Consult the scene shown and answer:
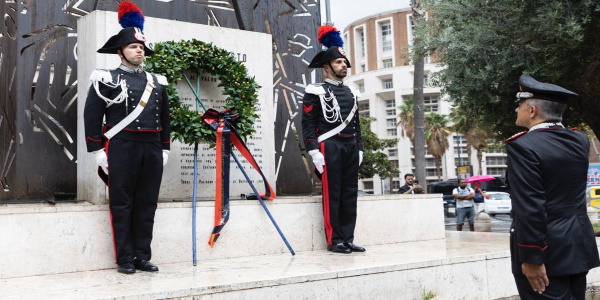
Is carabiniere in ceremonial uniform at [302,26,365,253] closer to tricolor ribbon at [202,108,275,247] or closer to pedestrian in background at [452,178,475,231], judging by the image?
tricolor ribbon at [202,108,275,247]

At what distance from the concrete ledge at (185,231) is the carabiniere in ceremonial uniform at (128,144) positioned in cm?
35

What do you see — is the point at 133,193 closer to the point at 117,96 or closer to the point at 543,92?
the point at 117,96

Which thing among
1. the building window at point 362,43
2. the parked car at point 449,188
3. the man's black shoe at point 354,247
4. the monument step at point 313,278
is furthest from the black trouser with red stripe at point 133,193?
the building window at point 362,43

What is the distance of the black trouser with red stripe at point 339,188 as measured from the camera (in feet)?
23.5

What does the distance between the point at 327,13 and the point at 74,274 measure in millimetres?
6536

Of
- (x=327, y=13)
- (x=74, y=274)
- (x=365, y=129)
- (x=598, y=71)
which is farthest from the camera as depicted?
(x=365, y=129)

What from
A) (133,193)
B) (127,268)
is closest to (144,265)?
(127,268)

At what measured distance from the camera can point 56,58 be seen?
7410mm

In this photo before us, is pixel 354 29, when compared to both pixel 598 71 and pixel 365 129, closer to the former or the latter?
pixel 365 129

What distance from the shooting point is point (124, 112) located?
5.92m

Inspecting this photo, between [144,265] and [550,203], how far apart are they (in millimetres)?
3513

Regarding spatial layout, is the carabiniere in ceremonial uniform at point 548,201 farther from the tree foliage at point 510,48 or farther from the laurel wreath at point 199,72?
the tree foliage at point 510,48

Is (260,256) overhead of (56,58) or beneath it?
Result: beneath

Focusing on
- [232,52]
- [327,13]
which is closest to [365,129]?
[327,13]
